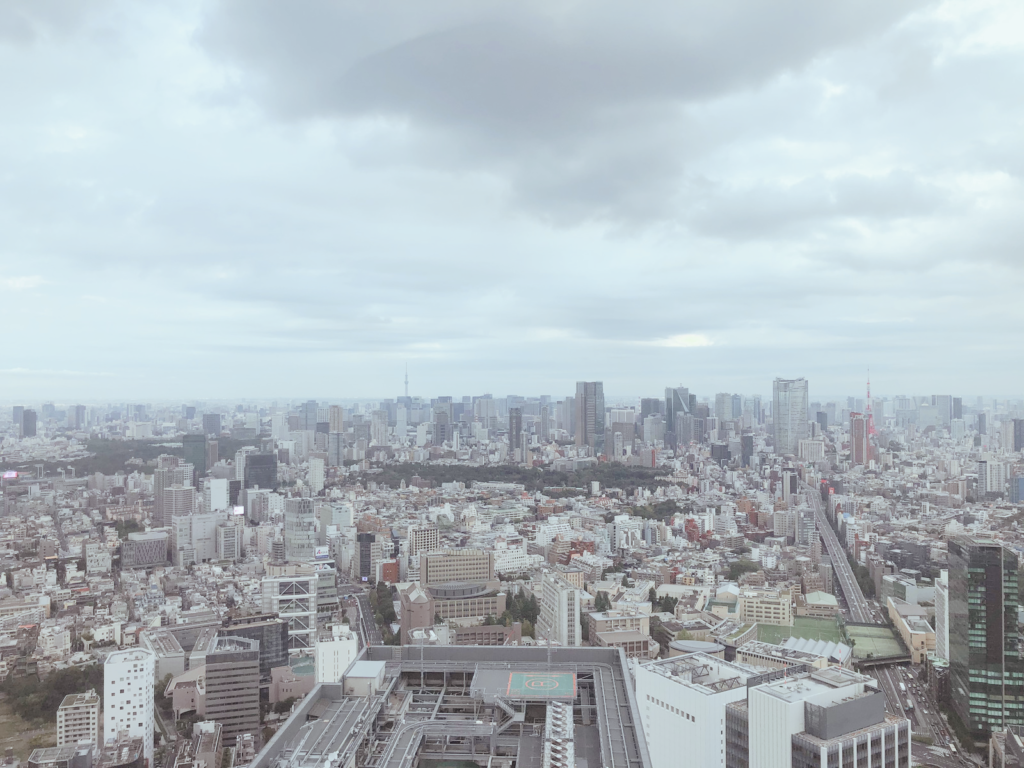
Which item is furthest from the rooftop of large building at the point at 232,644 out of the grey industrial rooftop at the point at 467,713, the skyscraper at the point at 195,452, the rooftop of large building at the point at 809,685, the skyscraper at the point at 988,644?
the skyscraper at the point at 195,452

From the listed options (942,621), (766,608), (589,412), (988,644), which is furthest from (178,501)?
(589,412)

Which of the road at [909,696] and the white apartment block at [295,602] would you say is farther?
the white apartment block at [295,602]

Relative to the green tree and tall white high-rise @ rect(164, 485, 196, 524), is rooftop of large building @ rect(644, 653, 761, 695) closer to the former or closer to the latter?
the green tree

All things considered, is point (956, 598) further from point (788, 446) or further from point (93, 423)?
point (788, 446)

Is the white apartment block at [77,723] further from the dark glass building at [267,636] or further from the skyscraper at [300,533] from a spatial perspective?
the skyscraper at [300,533]

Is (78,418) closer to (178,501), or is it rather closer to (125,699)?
(178,501)

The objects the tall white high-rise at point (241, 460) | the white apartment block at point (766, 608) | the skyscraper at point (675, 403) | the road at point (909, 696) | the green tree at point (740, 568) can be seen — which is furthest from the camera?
the skyscraper at point (675, 403)

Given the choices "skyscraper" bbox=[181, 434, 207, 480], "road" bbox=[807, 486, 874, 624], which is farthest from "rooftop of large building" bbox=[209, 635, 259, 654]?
"skyscraper" bbox=[181, 434, 207, 480]
